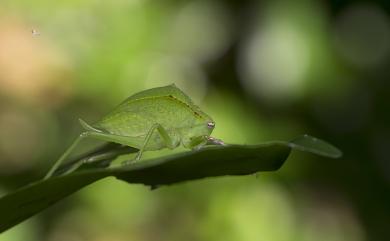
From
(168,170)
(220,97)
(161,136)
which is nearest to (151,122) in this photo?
(161,136)

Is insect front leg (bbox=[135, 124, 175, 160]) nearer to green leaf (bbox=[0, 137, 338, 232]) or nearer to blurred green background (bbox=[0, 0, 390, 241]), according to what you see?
green leaf (bbox=[0, 137, 338, 232])

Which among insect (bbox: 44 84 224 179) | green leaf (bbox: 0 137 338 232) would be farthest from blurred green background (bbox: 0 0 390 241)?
green leaf (bbox: 0 137 338 232)

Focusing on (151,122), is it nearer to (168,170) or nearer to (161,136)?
(161,136)

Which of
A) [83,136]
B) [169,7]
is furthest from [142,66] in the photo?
[83,136]

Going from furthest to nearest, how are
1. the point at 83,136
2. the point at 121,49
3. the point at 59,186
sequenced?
1. the point at 121,49
2. the point at 83,136
3. the point at 59,186

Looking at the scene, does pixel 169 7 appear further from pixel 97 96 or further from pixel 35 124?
pixel 35 124

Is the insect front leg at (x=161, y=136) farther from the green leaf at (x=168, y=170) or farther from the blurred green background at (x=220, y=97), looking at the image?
the blurred green background at (x=220, y=97)

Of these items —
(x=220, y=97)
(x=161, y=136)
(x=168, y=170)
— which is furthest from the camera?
(x=220, y=97)
